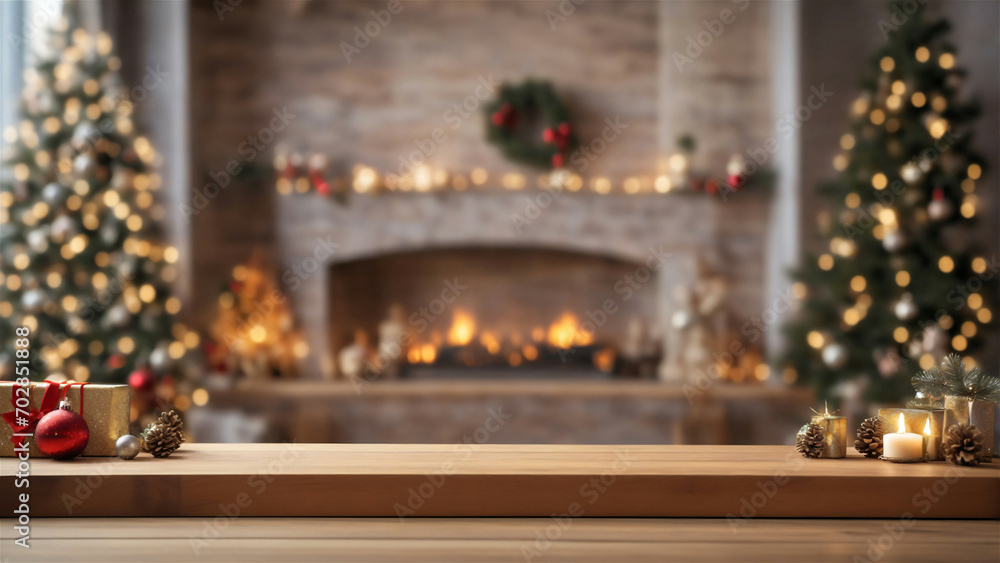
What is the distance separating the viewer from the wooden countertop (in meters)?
1.39

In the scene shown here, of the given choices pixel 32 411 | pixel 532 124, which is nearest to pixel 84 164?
pixel 532 124

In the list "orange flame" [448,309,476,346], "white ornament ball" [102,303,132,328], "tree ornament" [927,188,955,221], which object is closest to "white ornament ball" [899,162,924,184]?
"tree ornament" [927,188,955,221]

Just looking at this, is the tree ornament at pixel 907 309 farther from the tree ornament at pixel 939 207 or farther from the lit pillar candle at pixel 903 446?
the lit pillar candle at pixel 903 446

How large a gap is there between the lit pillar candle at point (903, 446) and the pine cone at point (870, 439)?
46 mm

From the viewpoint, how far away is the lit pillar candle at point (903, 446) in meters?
1.50

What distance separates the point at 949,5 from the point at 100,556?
5122 millimetres

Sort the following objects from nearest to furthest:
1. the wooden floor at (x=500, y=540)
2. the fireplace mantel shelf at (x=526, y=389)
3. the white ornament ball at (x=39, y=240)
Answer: the wooden floor at (x=500, y=540) → the white ornament ball at (x=39, y=240) → the fireplace mantel shelf at (x=526, y=389)

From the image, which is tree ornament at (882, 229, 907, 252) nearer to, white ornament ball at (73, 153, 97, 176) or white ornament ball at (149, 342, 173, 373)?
white ornament ball at (149, 342, 173, 373)

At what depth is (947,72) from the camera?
411 centimetres

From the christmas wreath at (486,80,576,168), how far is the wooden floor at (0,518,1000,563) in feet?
12.6

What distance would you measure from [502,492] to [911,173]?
3621 millimetres

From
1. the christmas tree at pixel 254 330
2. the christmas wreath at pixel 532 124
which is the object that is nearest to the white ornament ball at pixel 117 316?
the christmas tree at pixel 254 330

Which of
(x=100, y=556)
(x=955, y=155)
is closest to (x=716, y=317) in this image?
(x=955, y=155)

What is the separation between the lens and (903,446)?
1500 millimetres
